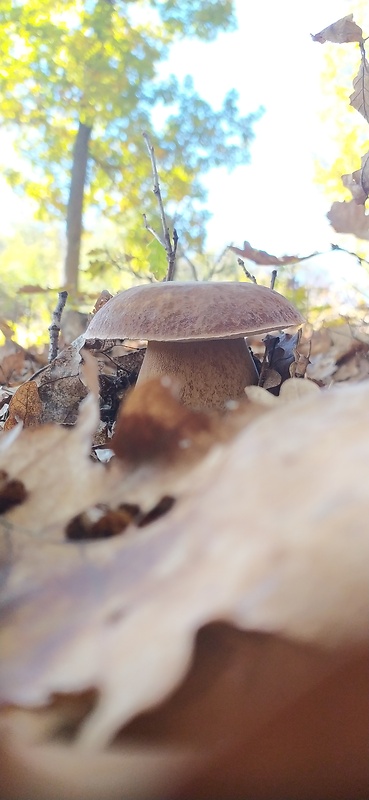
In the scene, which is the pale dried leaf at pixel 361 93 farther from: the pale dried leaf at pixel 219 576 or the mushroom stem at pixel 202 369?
the pale dried leaf at pixel 219 576

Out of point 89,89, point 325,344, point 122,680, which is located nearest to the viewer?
point 122,680

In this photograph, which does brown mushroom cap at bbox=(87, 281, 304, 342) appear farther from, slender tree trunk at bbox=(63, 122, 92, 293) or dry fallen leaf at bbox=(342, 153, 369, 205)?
slender tree trunk at bbox=(63, 122, 92, 293)

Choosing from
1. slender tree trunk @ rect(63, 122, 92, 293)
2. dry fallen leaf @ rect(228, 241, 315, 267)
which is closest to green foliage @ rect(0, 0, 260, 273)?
slender tree trunk @ rect(63, 122, 92, 293)

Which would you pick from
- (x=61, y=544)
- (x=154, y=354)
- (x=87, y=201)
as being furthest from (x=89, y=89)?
(x=61, y=544)

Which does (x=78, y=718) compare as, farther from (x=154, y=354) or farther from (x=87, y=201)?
(x=87, y=201)

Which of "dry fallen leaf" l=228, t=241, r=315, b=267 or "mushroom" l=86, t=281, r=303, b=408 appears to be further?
"dry fallen leaf" l=228, t=241, r=315, b=267

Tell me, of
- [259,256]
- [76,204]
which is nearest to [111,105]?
[76,204]
